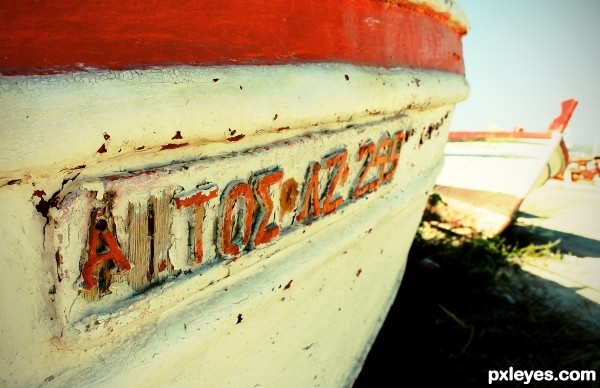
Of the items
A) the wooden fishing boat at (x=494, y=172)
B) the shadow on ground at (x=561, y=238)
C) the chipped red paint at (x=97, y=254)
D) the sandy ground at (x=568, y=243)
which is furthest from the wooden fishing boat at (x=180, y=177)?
the shadow on ground at (x=561, y=238)

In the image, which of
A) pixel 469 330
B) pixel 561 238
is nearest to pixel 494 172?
pixel 561 238

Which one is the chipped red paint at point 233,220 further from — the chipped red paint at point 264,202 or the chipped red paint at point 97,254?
the chipped red paint at point 97,254

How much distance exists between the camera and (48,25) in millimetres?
392

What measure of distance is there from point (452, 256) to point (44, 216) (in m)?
3.40

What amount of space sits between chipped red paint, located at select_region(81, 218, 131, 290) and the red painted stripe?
7.5 inches

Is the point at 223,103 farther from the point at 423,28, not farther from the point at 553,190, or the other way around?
the point at 553,190

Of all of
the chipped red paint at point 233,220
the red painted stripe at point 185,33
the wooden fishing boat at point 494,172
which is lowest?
the wooden fishing boat at point 494,172

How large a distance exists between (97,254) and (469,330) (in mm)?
2511

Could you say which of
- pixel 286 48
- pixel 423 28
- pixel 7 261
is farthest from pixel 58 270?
pixel 423 28

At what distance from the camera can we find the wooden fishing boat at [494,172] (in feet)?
12.8

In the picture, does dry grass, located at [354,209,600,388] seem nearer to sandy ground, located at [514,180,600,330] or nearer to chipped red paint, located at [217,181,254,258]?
sandy ground, located at [514,180,600,330]

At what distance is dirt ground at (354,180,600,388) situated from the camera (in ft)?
6.86

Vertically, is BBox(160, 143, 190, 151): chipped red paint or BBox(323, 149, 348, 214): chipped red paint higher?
BBox(160, 143, 190, 151): chipped red paint

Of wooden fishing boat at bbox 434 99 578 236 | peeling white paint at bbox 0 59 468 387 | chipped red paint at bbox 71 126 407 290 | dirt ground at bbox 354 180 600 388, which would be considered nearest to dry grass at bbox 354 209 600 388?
dirt ground at bbox 354 180 600 388
